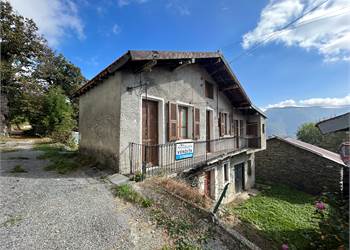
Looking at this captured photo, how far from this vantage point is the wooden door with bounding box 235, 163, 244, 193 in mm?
12980

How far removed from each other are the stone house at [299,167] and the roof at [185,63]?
14.4 ft

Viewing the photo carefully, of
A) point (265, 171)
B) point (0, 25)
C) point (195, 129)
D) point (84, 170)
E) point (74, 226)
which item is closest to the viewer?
point (74, 226)

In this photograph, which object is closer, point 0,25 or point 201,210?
point 201,210

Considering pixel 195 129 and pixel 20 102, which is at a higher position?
pixel 20 102

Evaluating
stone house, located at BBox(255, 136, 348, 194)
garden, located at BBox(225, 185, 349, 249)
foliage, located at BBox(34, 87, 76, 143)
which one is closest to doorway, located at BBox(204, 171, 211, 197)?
garden, located at BBox(225, 185, 349, 249)

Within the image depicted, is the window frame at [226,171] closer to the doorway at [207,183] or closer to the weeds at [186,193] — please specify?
the doorway at [207,183]

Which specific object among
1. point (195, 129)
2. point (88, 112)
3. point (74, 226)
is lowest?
point (74, 226)

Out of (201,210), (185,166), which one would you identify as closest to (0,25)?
(185,166)

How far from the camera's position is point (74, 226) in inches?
→ 133

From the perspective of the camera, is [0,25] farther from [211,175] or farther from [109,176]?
[211,175]

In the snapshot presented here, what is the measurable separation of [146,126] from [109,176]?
7.17ft

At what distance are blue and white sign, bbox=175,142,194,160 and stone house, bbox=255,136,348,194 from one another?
37.5ft

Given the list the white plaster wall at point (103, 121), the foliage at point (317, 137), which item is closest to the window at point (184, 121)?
the white plaster wall at point (103, 121)

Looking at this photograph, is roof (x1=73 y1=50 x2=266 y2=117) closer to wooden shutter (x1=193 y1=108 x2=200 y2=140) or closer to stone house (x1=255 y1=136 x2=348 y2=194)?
wooden shutter (x1=193 y1=108 x2=200 y2=140)
